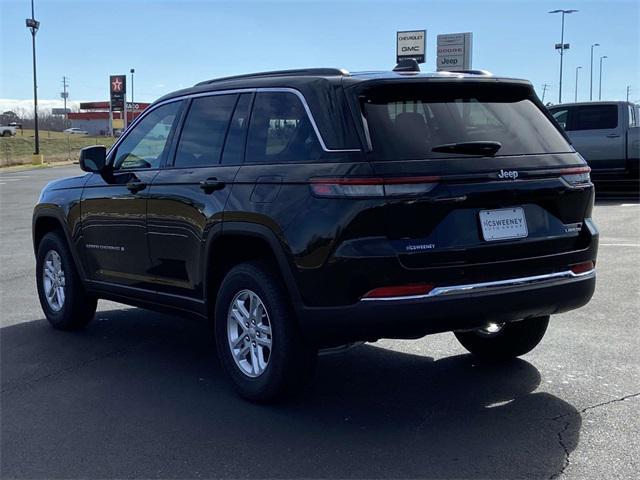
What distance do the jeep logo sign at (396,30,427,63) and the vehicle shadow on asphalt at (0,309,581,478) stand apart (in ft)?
138

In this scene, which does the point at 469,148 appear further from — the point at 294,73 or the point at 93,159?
the point at 93,159

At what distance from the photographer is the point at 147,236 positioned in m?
5.77

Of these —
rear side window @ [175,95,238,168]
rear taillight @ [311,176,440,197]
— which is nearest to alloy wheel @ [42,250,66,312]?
rear side window @ [175,95,238,168]

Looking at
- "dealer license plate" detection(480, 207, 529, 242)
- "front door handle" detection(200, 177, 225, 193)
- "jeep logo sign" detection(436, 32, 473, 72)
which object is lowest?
"dealer license plate" detection(480, 207, 529, 242)

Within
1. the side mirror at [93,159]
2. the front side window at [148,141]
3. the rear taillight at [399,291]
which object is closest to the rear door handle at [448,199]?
the rear taillight at [399,291]

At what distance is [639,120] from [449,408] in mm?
15335

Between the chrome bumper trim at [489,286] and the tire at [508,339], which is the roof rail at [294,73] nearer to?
the chrome bumper trim at [489,286]

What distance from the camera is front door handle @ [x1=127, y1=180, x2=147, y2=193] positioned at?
5805 millimetres

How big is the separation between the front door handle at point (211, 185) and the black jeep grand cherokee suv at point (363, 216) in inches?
0.4

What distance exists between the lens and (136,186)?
5.86m

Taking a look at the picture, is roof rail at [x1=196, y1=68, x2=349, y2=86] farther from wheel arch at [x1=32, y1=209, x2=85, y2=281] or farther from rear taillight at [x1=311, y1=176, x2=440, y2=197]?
wheel arch at [x1=32, y1=209, x2=85, y2=281]

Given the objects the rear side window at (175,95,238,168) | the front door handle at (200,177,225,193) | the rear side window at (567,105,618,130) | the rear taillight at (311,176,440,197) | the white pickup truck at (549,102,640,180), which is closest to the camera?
the rear taillight at (311,176,440,197)

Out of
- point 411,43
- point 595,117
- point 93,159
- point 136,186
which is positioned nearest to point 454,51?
point 411,43

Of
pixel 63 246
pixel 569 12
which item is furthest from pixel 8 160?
pixel 63 246
